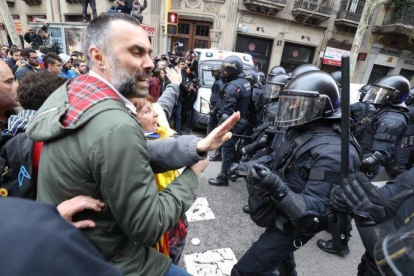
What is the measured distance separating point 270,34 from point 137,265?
1690cm

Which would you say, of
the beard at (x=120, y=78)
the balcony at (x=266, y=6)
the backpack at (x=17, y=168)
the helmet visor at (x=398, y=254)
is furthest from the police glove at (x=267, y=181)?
the balcony at (x=266, y=6)

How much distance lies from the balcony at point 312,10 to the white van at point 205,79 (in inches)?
413

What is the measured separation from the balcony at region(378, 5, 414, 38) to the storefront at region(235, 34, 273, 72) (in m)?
7.83

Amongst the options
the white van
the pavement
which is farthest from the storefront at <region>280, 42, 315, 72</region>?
the pavement

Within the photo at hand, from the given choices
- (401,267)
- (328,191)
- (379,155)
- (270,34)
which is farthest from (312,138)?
(270,34)

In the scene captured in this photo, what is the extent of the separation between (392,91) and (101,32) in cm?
395

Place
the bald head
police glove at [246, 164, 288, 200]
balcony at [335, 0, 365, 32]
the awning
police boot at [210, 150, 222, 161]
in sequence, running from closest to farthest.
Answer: police glove at [246, 164, 288, 200] < the bald head < police boot at [210, 150, 222, 161] < balcony at [335, 0, 365, 32] < the awning

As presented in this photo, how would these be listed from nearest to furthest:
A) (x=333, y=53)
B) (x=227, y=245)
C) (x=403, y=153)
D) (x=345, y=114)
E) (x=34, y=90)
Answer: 1. (x=345, y=114)
2. (x=34, y=90)
3. (x=227, y=245)
4. (x=403, y=153)
5. (x=333, y=53)

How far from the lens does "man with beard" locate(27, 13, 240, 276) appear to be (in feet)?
2.85

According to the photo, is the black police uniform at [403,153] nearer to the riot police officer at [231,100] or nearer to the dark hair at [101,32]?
the riot police officer at [231,100]

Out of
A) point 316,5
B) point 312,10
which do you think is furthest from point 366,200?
point 316,5

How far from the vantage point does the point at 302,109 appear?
1875mm

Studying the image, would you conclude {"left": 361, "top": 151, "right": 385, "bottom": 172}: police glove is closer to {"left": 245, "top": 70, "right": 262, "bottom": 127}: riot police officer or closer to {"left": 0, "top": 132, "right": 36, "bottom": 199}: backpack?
{"left": 245, "top": 70, "right": 262, "bottom": 127}: riot police officer

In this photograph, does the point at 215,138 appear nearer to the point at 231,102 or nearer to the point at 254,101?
the point at 231,102
